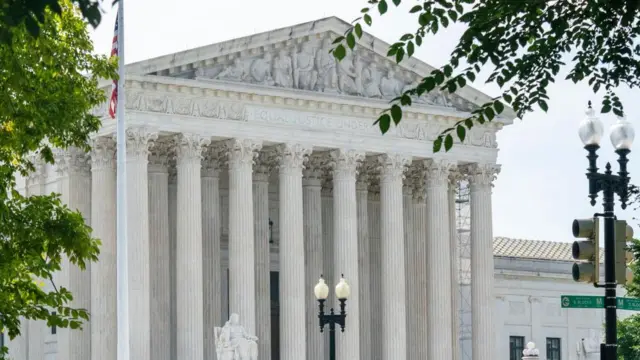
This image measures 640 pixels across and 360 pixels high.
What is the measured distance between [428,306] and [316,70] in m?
12.5

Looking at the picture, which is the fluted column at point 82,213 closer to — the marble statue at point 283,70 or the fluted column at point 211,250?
the fluted column at point 211,250

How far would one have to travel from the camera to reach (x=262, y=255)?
7300cm

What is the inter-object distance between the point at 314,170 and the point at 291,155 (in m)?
5.01

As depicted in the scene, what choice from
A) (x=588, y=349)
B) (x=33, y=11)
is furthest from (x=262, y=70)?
(x=33, y=11)

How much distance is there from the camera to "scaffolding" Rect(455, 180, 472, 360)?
8588 cm

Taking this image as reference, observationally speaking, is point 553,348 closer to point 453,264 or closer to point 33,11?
point 453,264

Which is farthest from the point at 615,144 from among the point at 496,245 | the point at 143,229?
the point at 496,245

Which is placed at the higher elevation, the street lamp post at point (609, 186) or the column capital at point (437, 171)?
the column capital at point (437, 171)

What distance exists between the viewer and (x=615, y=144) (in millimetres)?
28328

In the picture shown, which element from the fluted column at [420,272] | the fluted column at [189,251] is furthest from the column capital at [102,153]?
the fluted column at [420,272]

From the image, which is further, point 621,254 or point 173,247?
point 173,247

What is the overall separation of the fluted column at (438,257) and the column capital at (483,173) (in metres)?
2.00

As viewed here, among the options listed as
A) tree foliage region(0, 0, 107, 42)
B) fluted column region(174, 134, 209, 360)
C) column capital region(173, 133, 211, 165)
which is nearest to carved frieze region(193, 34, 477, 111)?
column capital region(173, 133, 211, 165)

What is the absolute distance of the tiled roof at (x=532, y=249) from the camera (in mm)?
95750
